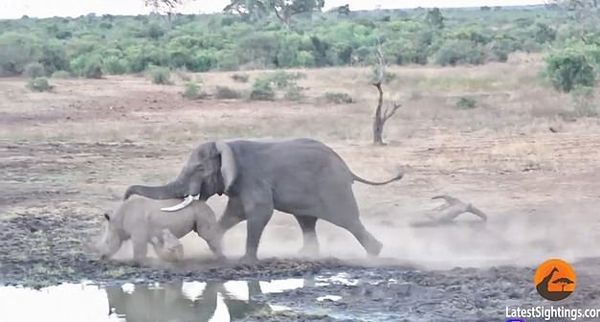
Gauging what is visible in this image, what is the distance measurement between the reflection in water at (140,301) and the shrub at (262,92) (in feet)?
57.2

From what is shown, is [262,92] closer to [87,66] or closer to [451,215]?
[87,66]

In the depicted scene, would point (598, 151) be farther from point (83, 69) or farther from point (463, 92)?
point (83, 69)

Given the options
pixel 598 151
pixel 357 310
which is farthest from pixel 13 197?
pixel 598 151

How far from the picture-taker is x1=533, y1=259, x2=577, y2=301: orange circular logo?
876 cm

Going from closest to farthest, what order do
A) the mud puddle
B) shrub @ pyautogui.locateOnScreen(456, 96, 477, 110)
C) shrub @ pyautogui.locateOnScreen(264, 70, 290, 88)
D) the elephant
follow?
the mud puddle
the elephant
shrub @ pyautogui.locateOnScreen(456, 96, 477, 110)
shrub @ pyautogui.locateOnScreen(264, 70, 290, 88)

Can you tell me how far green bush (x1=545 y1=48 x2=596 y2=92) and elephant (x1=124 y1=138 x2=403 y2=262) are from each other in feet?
55.5

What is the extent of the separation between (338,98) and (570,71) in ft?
17.5

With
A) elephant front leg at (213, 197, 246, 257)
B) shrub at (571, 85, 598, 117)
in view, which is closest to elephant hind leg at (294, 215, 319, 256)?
elephant front leg at (213, 197, 246, 257)

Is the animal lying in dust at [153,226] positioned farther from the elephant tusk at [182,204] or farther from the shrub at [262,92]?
the shrub at [262,92]

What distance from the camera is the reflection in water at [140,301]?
900cm

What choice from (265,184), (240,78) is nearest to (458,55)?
(240,78)

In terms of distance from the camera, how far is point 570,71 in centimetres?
2692

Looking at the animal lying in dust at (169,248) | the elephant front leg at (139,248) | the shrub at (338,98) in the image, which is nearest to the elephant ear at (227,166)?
Answer: the animal lying in dust at (169,248)

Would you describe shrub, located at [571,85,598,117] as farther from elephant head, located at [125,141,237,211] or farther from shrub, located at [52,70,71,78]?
shrub, located at [52,70,71,78]
